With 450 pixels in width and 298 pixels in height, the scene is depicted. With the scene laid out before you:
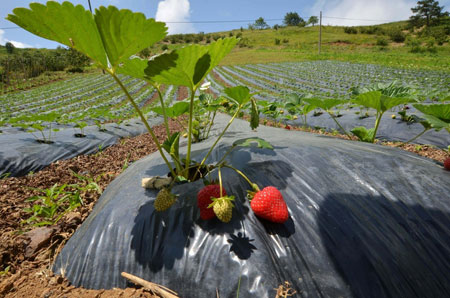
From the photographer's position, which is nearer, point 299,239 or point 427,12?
point 299,239

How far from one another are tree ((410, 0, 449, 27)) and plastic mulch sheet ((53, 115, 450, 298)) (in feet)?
206

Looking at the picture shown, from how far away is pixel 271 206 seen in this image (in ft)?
2.77

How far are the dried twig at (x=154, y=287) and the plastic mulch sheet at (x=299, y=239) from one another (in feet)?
0.07

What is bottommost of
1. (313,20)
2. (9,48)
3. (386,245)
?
(386,245)

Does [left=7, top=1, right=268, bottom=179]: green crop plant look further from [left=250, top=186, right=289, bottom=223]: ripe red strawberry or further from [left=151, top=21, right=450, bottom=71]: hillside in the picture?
[left=151, top=21, right=450, bottom=71]: hillside

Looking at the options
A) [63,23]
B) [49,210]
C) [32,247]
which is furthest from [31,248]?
[63,23]

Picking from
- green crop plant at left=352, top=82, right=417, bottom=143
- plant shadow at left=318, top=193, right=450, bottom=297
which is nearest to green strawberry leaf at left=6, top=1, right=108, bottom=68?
plant shadow at left=318, top=193, right=450, bottom=297

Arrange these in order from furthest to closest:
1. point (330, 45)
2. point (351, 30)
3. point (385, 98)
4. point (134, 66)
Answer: point (351, 30), point (330, 45), point (385, 98), point (134, 66)

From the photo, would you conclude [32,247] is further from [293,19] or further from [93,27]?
[293,19]

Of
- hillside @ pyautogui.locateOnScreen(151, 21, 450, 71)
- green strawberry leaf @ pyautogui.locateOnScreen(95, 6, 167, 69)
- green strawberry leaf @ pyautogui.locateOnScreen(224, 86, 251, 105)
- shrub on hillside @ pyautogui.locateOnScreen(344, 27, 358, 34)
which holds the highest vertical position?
shrub on hillside @ pyautogui.locateOnScreen(344, 27, 358, 34)

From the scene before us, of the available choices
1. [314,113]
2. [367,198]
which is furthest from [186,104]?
[314,113]

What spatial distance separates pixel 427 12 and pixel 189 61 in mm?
65523

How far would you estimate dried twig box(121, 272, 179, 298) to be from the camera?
0.80 meters

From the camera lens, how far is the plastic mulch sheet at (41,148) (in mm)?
2693
